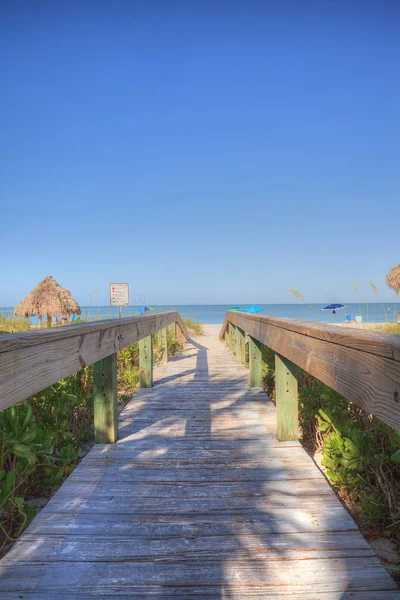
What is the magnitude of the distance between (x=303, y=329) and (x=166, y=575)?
1.35 m

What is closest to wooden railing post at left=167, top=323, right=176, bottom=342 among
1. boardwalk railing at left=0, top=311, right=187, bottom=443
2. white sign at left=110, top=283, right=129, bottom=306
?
white sign at left=110, top=283, right=129, bottom=306

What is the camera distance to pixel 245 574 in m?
1.57

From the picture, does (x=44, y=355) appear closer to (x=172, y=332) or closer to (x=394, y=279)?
(x=172, y=332)

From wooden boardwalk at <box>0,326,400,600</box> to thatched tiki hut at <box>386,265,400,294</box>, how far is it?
15.3 metres

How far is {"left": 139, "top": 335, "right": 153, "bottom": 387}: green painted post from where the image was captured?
475 centimetres

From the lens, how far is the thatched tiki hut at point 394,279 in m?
16.2

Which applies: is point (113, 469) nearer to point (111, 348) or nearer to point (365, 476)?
point (111, 348)

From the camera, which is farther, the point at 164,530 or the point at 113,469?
the point at 113,469

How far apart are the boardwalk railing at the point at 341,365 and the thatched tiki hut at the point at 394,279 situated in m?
15.0

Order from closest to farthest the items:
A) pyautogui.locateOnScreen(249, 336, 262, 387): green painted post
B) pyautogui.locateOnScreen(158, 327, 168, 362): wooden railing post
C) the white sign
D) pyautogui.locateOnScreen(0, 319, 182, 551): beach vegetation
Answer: pyautogui.locateOnScreen(0, 319, 182, 551): beach vegetation < pyautogui.locateOnScreen(249, 336, 262, 387): green painted post < pyautogui.locateOnScreen(158, 327, 168, 362): wooden railing post < the white sign

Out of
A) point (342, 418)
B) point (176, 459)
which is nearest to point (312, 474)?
point (342, 418)

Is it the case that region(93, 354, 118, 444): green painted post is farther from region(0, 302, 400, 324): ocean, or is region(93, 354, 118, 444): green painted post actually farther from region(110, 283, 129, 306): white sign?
region(110, 283, 129, 306): white sign

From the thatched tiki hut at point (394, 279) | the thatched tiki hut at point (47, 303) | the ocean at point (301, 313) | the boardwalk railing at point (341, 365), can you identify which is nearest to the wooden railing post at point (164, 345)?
the ocean at point (301, 313)

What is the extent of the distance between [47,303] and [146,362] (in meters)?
8.63
